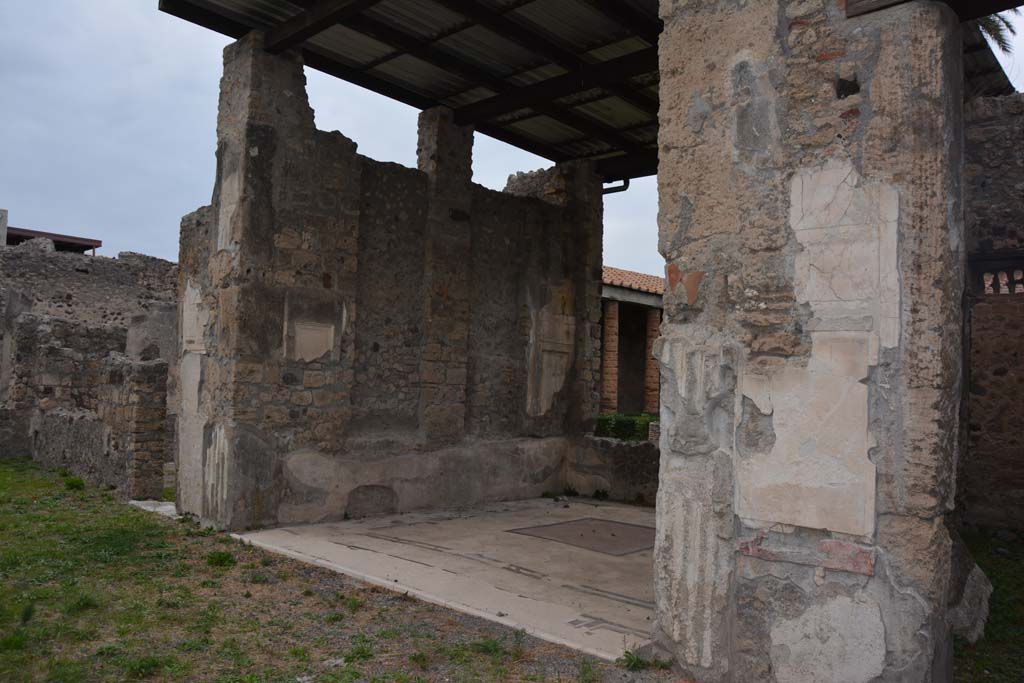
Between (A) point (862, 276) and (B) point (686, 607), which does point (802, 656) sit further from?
(A) point (862, 276)

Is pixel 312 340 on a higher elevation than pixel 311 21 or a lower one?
lower

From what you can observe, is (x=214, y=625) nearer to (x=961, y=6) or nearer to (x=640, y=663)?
(x=640, y=663)

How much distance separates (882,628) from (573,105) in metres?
6.06

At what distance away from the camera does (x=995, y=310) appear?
7.52 meters

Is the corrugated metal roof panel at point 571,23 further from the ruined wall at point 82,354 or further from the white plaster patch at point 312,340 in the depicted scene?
the ruined wall at point 82,354

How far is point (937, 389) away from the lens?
8.65 feet

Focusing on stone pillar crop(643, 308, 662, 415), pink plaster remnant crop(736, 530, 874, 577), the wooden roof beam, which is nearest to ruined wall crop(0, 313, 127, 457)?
pink plaster remnant crop(736, 530, 874, 577)

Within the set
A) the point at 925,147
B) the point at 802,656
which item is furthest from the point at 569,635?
the point at 925,147

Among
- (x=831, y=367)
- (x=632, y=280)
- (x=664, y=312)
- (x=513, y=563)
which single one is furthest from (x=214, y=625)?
(x=632, y=280)

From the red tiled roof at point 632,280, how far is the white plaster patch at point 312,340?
12597 millimetres

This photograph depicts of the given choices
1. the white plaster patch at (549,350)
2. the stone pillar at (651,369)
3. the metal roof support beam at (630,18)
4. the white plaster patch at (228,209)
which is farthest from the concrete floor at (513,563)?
the stone pillar at (651,369)

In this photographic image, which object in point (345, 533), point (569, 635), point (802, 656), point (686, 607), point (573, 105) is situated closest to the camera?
point (802, 656)

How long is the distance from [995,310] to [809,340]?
5860 mm

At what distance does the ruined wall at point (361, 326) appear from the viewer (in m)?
5.99
